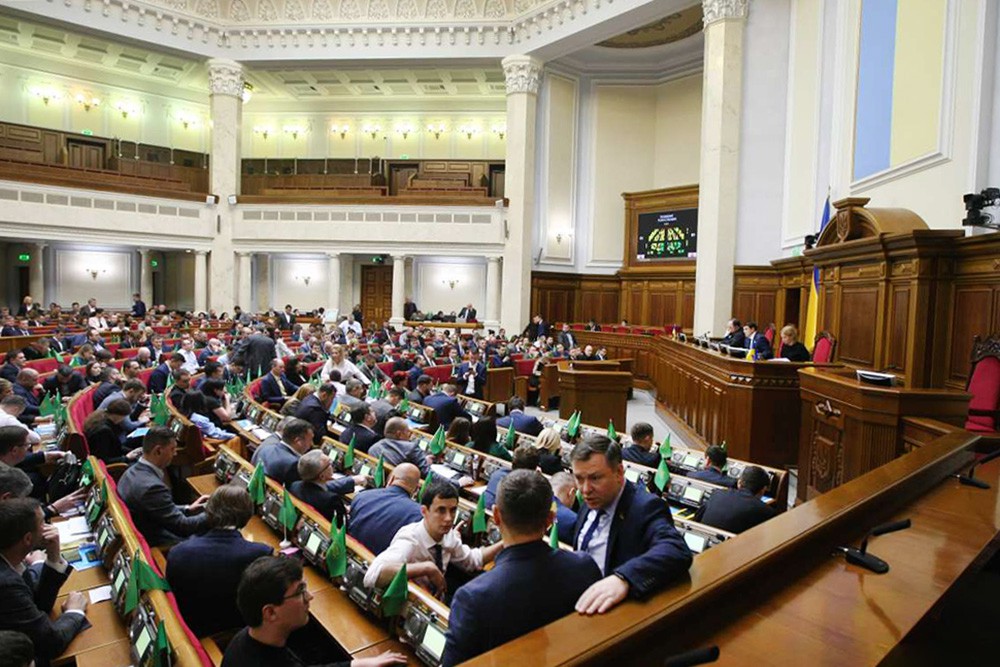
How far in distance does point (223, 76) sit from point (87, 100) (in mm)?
6467

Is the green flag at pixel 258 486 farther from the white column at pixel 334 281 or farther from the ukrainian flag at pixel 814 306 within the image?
the white column at pixel 334 281

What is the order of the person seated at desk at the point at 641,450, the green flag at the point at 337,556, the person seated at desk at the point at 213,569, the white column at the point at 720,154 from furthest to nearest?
the white column at the point at 720,154 → the person seated at desk at the point at 641,450 → the green flag at the point at 337,556 → the person seated at desk at the point at 213,569

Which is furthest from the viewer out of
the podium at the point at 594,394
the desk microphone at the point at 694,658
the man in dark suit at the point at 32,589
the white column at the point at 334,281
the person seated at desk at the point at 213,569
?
the white column at the point at 334,281

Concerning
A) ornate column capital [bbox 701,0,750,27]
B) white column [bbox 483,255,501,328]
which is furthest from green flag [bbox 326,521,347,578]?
white column [bbox 483,255,501,328]

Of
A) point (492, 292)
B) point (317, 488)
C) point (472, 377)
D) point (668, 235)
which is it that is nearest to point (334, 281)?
point (492, 292)

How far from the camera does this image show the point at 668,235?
57.3ft

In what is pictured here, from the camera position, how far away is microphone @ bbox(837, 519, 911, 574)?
1.96 m

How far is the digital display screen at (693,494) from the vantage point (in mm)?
4100

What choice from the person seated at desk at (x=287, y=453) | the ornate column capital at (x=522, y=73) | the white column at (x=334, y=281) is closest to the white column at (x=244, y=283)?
the white column at (x=334, y=281)

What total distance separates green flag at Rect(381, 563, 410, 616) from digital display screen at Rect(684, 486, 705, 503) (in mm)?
2338

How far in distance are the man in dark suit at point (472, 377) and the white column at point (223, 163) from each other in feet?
39.9

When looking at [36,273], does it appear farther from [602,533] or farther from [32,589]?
[602,533]

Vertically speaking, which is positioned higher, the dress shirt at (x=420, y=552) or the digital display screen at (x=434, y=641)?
the dress shirt at (x=420, y=552)

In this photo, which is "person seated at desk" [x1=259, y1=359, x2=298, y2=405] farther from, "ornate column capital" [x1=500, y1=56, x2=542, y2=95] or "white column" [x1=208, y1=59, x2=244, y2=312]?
"ornate column capital" [x1=500, y1=56, x2=542, y2=95]
